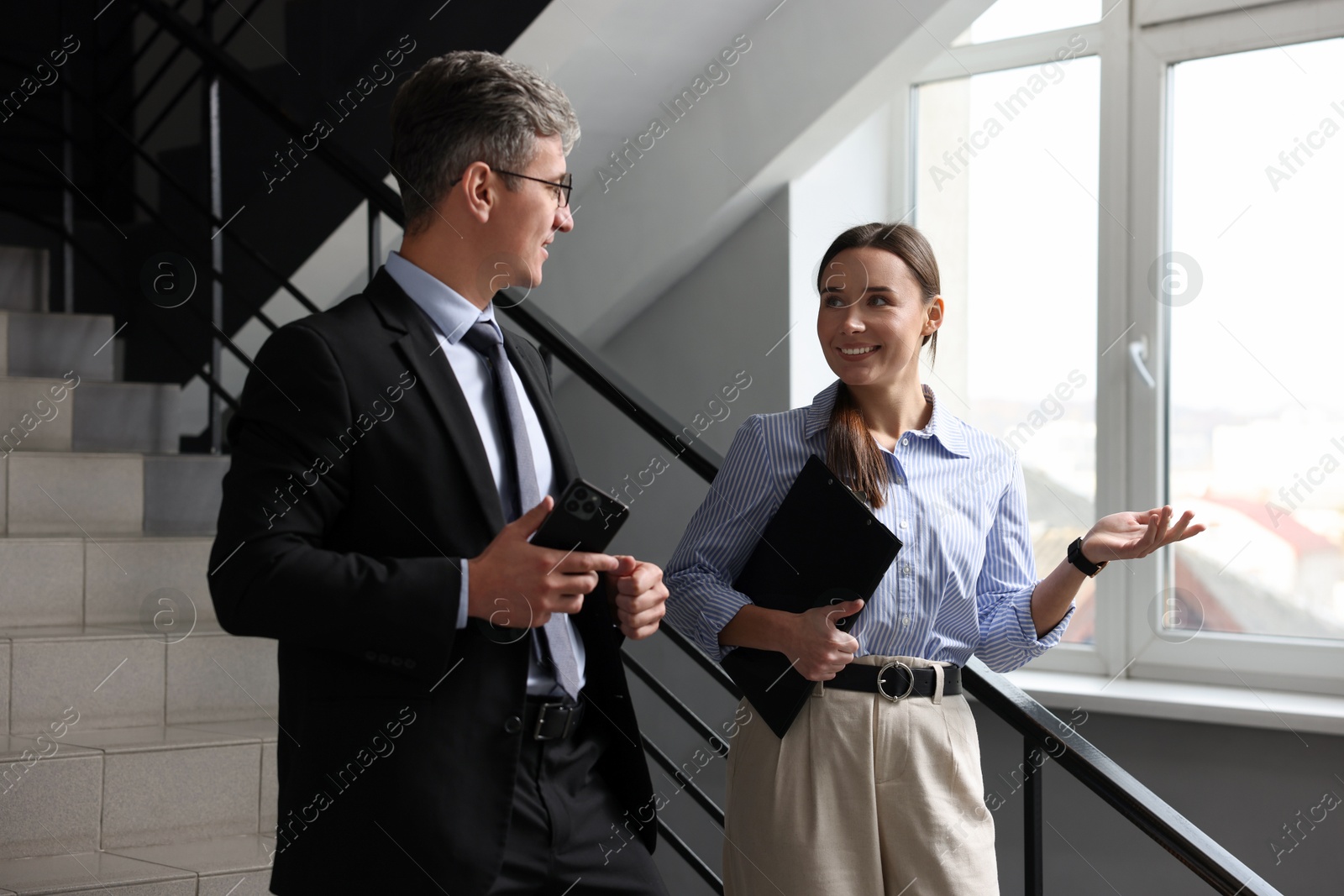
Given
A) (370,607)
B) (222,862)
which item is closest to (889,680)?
(370,607)

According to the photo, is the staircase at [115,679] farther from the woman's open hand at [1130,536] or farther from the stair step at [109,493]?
the woman's open hand at [1130,536]

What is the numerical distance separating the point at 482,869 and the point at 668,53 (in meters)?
2.13

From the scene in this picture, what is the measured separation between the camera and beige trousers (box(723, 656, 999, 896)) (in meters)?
1.30

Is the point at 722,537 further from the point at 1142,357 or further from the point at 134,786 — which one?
the point at 1142,357

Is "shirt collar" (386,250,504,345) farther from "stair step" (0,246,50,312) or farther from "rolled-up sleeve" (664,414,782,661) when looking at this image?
"stair step" (0,246,50,312)

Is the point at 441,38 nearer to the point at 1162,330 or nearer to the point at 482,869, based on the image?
the point at 1162,330

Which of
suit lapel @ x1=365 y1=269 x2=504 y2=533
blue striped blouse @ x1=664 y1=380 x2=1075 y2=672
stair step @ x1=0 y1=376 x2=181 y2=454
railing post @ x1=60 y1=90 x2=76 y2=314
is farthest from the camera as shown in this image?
railing post @ x1=60 y1=90 x2=76 y2=314

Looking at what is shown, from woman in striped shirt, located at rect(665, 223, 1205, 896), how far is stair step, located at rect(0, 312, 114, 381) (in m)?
2.17

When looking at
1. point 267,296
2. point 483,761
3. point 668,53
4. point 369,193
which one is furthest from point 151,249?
point 483,761

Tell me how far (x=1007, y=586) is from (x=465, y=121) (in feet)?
2.92

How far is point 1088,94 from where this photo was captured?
9.80 ft

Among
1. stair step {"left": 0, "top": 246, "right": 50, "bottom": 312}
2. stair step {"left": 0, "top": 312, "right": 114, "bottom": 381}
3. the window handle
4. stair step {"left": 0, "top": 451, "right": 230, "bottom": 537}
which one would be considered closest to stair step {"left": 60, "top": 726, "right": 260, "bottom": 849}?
stair step {"left": 0, "top": 451, "right": 230, "bottom": 537}

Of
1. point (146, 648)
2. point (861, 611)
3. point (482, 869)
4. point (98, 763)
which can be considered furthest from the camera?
point (146, 648)

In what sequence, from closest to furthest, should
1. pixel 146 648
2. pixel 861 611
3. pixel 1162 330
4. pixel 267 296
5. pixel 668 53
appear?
pixel 861 611 → pixel 146 648 → pixel 668 53 → pixel 1162 330 → pixel 267 296
